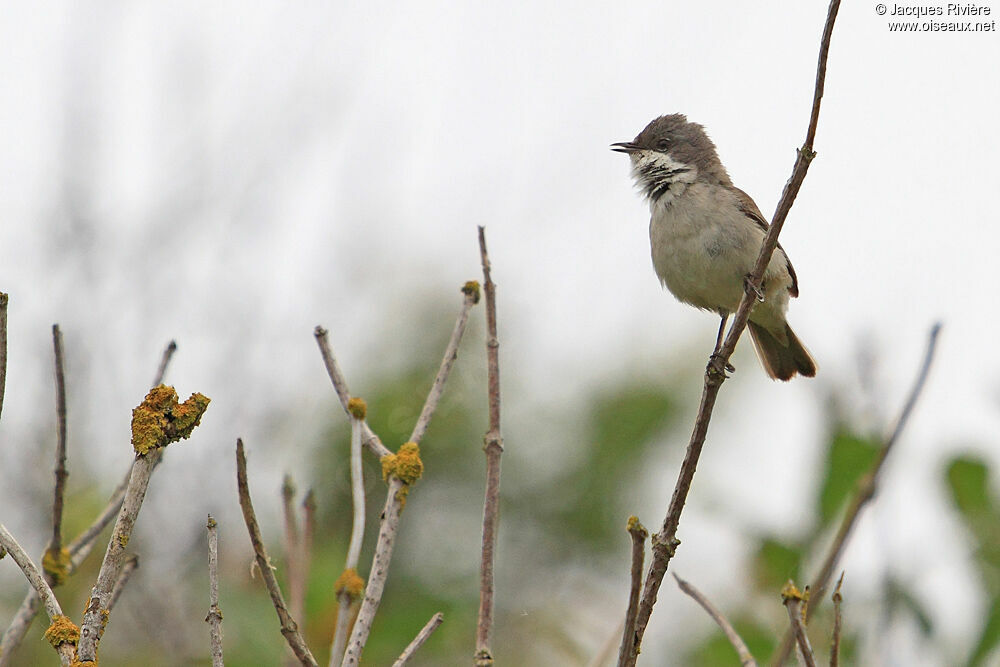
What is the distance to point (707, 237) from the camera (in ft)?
15.4

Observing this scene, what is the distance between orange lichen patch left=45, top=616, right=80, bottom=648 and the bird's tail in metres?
4.20

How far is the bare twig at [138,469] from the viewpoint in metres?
1.74

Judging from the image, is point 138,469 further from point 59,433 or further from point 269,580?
point 59,433

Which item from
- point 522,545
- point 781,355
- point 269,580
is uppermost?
point 781,355

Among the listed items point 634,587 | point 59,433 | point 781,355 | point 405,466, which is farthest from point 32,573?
point 781,355

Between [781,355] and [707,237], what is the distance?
117 cm

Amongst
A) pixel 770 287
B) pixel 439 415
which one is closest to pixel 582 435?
pixel 439 415

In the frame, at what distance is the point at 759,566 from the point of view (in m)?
4.15

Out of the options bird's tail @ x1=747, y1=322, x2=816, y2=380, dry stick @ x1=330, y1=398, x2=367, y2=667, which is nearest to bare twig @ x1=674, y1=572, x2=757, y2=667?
dry stick @ x1=330, y1=398, x2=367, y2=667

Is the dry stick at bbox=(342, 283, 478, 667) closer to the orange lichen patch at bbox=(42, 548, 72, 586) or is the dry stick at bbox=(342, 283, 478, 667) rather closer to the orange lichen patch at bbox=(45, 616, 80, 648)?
the orange lichen patch at bbox=(45, 616, 80, 648)

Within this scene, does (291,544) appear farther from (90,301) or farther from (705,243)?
(90,301)

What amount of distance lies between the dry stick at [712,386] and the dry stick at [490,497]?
0.34 m

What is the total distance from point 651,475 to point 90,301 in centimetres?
326

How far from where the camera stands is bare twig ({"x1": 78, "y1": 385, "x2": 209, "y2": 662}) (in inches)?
68.6
